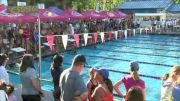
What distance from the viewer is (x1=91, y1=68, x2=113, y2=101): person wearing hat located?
413cm

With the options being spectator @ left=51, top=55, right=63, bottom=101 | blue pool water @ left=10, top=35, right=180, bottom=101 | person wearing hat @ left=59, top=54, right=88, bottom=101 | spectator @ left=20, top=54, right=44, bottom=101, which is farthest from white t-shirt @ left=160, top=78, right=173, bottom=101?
blue pool water @ left=10, top=35, right=180, bottom=101

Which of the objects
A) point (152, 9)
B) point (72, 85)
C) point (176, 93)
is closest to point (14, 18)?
point (72, 85)

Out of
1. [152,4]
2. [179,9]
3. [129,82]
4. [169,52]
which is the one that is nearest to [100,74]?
[129,82]

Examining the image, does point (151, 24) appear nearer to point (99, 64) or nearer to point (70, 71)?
point (99, 64)

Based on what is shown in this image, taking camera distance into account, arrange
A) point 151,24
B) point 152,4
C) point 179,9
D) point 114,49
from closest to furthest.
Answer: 1. point 114,49
2. point 151,24
3. point 179,9
4. point 152,4

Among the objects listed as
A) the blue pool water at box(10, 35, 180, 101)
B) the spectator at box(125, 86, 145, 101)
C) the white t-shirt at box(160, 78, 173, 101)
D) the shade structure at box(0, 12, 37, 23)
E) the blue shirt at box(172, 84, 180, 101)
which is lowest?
the blue pool water at box(10, 35, 180, 101)

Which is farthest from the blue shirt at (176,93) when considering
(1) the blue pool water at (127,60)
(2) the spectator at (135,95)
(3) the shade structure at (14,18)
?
(3) the shade structure at (14,18)

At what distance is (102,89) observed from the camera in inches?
163

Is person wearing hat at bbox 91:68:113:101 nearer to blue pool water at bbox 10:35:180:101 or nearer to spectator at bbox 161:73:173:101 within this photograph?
spectator at bbox 161:73:173:101

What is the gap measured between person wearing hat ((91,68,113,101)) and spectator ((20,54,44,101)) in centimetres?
120

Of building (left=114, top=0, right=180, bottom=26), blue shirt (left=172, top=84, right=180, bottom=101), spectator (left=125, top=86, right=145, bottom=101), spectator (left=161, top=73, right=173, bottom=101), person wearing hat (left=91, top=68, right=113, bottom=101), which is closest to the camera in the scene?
spectator (left=125, top=86, right=145, bottom=101)

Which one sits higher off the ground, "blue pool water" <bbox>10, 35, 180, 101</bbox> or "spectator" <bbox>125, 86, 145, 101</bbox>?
"spectator" <bbox>125, 86, 145, 101</bbox>

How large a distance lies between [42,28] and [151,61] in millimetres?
7506

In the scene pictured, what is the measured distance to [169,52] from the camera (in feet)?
65.4
